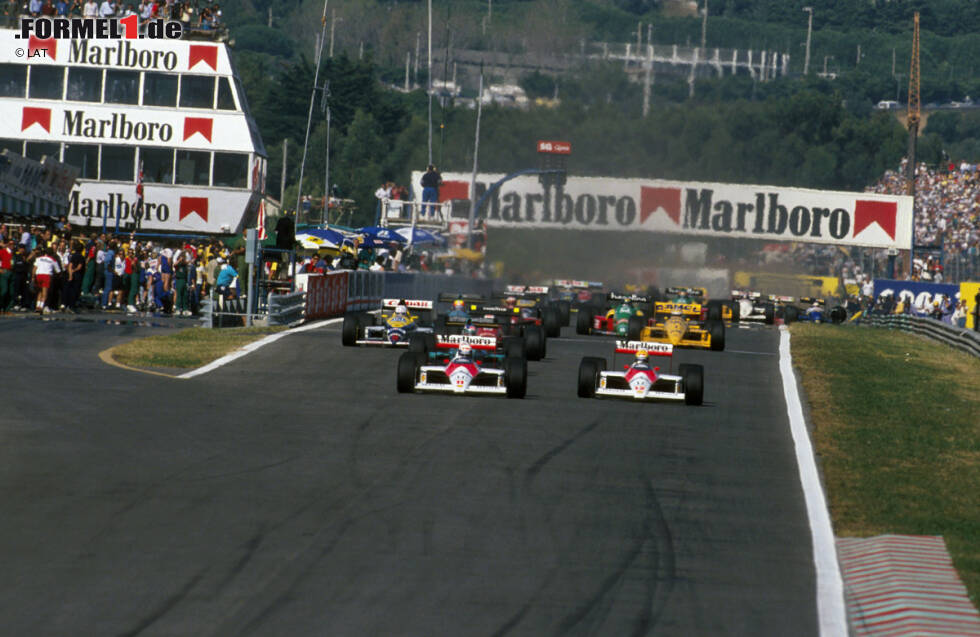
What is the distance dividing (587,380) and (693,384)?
1.24 m

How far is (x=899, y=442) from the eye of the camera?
1495 cm

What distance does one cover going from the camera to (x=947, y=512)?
11.0 m

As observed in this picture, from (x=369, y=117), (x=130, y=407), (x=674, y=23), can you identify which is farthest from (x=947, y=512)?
(x=674, y=23)

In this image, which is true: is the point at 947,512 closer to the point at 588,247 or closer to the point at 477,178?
the point at 588,247

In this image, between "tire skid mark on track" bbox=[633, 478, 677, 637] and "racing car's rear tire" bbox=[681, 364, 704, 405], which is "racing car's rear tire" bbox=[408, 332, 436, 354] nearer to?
"racing car's rear tire" bbox=[681, 364, 704, 405]

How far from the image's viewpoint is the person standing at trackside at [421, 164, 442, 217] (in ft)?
212

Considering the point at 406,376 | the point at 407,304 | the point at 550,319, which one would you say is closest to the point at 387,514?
→ the point at 406,376

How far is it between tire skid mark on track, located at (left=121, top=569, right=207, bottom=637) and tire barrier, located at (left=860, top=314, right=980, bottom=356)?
2453 centimetres

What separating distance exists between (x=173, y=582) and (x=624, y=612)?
2313 mm

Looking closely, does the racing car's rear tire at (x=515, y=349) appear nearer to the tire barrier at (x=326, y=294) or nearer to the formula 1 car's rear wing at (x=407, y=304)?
the formula 1 car's rear wing at (x=407, y=304)

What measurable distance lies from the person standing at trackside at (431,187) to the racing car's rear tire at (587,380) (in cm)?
4497

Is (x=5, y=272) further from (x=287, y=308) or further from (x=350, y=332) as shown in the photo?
(x=350, y=332)

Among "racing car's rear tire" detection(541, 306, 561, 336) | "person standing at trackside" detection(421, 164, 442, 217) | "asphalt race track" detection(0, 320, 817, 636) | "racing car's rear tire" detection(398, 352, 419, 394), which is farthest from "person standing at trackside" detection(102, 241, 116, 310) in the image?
"person standing at trackside" detection(421, 164, 442, 217)

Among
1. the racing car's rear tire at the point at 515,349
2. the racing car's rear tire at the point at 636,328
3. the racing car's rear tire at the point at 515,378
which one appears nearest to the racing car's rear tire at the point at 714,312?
the racing car's rear tire at the point at 636,328
